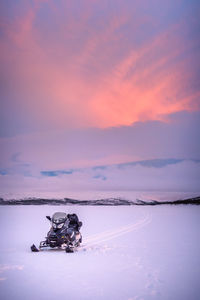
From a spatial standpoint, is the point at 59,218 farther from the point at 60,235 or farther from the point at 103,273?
the point at 103,273

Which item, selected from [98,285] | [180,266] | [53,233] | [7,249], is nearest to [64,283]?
[98,285]

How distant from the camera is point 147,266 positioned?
884cm

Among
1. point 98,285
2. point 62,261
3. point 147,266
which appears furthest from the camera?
point 62,261

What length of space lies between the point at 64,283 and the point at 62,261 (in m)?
2.68

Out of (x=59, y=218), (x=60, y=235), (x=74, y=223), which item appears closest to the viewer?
(x=60, y=235)

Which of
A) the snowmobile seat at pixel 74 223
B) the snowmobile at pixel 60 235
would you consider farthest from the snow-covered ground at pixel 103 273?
the snowmobile seat at pixel 74 223

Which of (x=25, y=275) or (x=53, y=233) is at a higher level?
(x=53, y=233)

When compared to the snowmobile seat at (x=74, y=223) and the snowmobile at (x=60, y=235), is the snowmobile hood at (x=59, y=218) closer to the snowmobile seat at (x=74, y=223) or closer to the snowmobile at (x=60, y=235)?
the snowmobile at (x=60, y=235)

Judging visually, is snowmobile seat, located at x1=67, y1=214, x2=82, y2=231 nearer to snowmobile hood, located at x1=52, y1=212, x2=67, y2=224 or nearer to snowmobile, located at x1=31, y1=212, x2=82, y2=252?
snowmobile, located at x1=31, y1=212, x2=82, y2=252

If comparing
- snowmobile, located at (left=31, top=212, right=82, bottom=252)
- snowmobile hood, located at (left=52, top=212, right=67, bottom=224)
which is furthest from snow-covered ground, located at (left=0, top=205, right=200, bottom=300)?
snowmobile hood, located at (left=52, top=212, right=67, bottom=224)

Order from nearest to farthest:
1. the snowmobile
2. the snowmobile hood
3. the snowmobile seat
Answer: the snowmobile, the snowmobile hood, the snowmobile seat

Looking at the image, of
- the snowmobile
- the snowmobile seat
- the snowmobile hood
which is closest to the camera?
the snowmobile

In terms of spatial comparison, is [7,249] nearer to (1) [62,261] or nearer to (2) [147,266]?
(1) [62,261]

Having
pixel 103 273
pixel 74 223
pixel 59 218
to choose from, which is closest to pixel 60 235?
pixel 59 218
